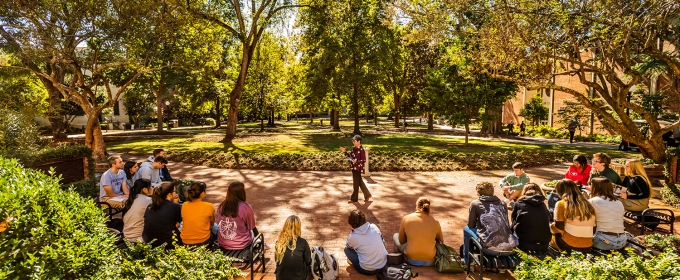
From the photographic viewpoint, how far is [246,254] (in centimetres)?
546

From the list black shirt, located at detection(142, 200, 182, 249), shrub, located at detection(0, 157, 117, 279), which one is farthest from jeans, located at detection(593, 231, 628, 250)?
black shirt, located at detection(142, 200, 182, 249)

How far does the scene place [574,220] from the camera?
16.8ft

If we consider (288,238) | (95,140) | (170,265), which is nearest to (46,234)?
(170,265)

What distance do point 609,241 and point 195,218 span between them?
20.8 ft

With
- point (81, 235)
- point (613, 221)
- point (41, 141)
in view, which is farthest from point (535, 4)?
point (41, 141)

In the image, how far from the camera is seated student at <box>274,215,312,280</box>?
4499mm

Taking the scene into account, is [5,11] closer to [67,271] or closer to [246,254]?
[246,254]

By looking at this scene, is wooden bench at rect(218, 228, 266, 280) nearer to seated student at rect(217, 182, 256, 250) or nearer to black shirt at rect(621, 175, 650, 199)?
seated student at rect(217, 182, 256, 250)

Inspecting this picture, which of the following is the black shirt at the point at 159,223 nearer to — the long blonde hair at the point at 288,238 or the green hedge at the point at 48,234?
the long blonde hair at the point at 288,238

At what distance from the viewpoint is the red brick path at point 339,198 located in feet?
23.4

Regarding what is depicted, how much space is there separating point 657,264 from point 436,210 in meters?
5.70

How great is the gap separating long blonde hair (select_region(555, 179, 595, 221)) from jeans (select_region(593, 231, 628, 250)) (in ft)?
2.12

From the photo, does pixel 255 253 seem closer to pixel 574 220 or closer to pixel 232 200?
pixel 232 200

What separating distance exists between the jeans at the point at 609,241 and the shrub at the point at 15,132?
13455 mm
